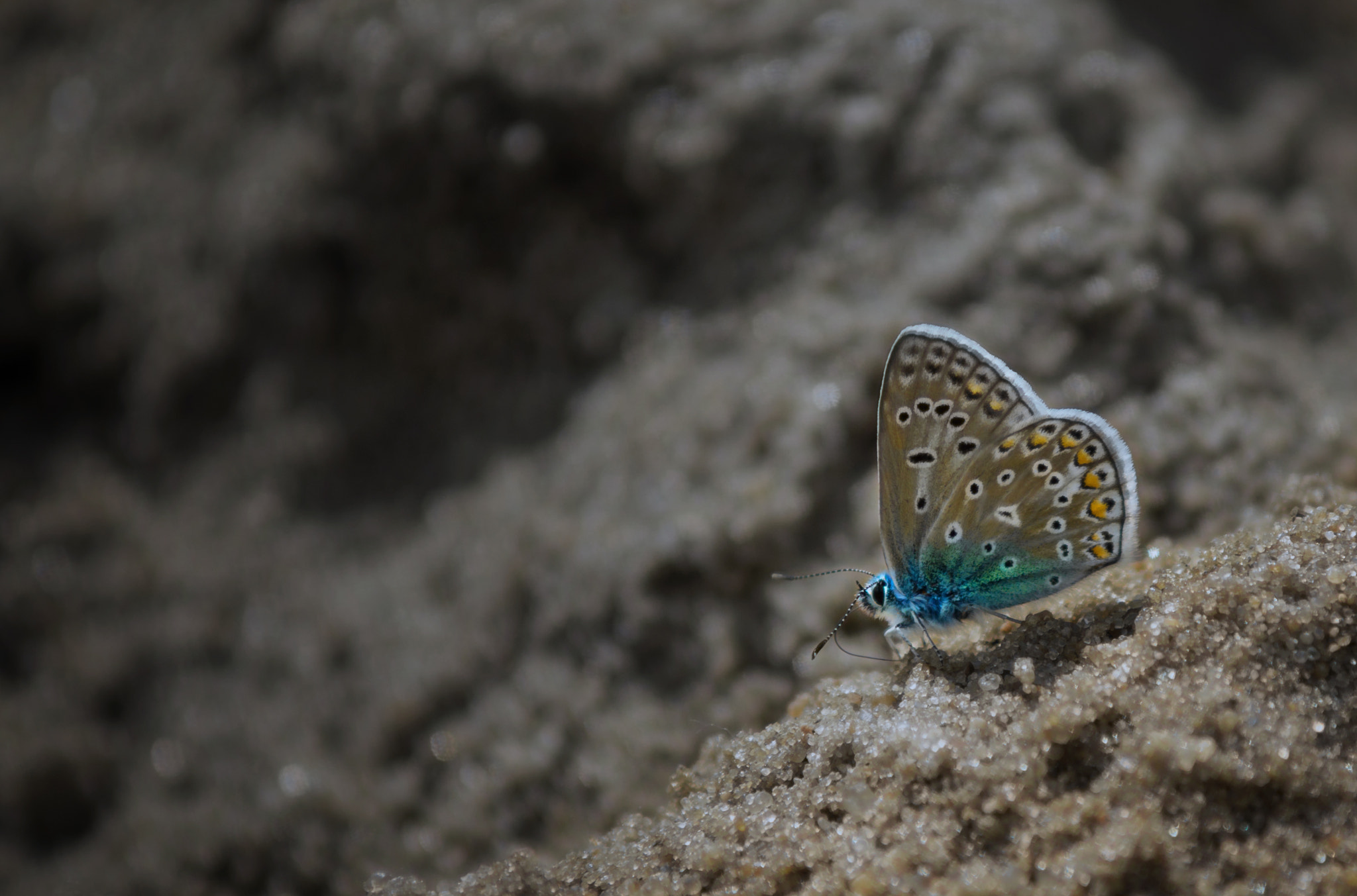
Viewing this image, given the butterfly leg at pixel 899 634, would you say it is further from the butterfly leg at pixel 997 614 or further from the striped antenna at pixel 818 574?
the striped antenna at pixel 818 574

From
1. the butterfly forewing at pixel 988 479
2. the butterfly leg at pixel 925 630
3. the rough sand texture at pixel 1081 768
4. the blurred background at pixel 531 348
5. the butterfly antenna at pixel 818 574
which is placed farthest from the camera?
the blurred background at pixel 531 348

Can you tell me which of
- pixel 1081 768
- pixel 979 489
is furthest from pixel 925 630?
pixel 1081 768

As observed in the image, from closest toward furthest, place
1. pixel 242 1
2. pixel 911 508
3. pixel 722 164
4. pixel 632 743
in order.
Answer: pixel 911 508, pixel 632 743, pixel 722 164, pixel 242 1

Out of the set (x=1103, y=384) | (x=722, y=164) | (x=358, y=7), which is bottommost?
(x=1103, y=384)

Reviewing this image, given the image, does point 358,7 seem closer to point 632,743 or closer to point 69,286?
point 69,286

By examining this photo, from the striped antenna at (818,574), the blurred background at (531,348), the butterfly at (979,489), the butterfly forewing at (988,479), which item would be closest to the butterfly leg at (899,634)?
the butterfly at (979,489)

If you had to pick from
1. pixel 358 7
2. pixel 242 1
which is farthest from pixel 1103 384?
pixel 242 1
